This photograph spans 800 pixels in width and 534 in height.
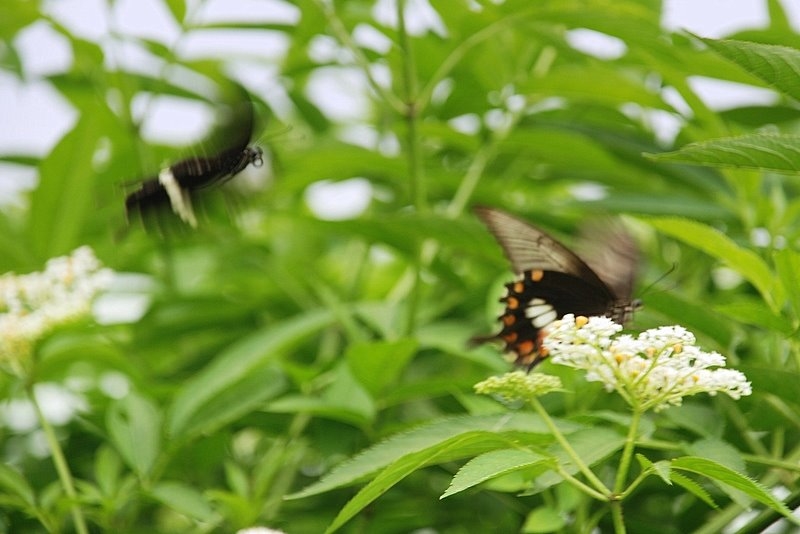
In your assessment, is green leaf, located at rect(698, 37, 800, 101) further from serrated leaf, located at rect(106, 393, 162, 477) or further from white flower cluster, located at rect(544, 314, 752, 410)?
serrated leaf, located at rect(106, 393, 162, 477)

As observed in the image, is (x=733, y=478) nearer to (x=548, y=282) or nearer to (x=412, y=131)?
(x=548, y=282)

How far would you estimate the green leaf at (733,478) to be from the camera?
975 mm

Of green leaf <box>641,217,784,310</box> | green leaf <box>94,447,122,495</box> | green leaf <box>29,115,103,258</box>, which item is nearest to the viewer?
green leaf <box>641,217,784,310</box>

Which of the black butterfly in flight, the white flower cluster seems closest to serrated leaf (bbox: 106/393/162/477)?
the black butterfly in flight

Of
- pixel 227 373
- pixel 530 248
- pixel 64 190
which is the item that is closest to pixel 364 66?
pixel 530 248

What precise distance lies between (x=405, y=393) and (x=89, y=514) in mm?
532

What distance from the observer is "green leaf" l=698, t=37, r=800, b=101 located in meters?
1.04

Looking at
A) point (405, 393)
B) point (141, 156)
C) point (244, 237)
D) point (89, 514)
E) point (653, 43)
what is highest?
point (653, 43)

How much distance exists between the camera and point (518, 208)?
6.50 ft

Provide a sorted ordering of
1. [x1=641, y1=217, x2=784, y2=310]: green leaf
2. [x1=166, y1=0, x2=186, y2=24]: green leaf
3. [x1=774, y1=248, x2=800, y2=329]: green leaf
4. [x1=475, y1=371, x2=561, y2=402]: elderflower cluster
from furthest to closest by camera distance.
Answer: [x1=166, y1=0, x2=186, y2=24]: green leaf
[x1=641, y1=217, x2=784, y2=310]: green leaf
[x1=774, y1=248, x2=800, y2=329]: green leaf
[x1=475, y1=371, x2=561, y2=402]: elderflower cluster

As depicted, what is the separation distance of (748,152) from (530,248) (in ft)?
1.40

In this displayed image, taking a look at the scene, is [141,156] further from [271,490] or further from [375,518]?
[375,518]

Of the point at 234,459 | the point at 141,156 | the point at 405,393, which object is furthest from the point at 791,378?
the point at 141,156

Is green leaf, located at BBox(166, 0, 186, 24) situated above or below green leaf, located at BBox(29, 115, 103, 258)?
above
